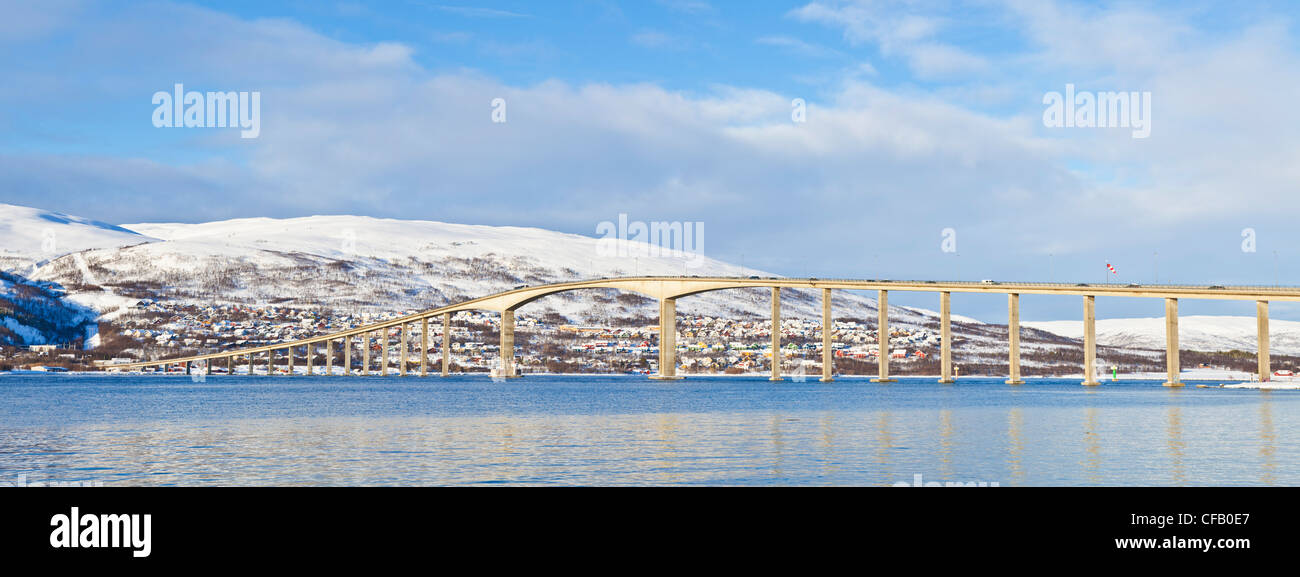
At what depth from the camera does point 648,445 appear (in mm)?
41125

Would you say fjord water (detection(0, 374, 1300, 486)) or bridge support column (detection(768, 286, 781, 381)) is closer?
fjord water (detection(0, 374, 1300, 486))

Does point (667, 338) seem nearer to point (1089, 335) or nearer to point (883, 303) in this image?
point (883, 303)

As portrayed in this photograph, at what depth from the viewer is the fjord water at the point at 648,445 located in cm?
3053

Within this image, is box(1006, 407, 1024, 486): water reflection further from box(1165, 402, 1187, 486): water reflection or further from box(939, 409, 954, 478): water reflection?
box(1165, 402, 1187, 486): water reflection

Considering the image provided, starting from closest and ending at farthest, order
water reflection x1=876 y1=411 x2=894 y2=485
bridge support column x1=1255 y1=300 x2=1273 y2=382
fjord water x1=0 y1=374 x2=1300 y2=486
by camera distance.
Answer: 1. fjord water x1=0 y1=374 x2=1300 y2=486
2. water reflection x1=876 y1=411 x2=894 y2=485
3. bridge support column x1=1255 y1=300 x2=1273 y2=382

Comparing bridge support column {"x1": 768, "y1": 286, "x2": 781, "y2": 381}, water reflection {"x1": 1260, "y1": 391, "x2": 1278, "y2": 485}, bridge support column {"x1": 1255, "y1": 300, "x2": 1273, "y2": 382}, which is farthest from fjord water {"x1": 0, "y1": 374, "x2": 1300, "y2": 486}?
bridge support column {"x1": 768, "y1": 286, "x2": 781, "y2": 381}

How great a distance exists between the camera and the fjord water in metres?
30.5

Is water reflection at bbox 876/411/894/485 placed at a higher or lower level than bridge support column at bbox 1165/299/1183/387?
lower

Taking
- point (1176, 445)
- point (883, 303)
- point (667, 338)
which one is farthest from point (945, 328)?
point (1176, 445)

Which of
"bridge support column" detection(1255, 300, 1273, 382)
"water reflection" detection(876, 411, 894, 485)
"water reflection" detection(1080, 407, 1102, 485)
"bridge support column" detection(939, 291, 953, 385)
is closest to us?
"water reflection" detection(1080, 407, 1102, 485)

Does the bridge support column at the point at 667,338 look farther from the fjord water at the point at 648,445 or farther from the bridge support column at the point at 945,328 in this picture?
the fjord water at the point at 648,445

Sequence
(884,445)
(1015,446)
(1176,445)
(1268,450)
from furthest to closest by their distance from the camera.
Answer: (884,445) < (1176,445) < (1015,446) < (1268,450)
